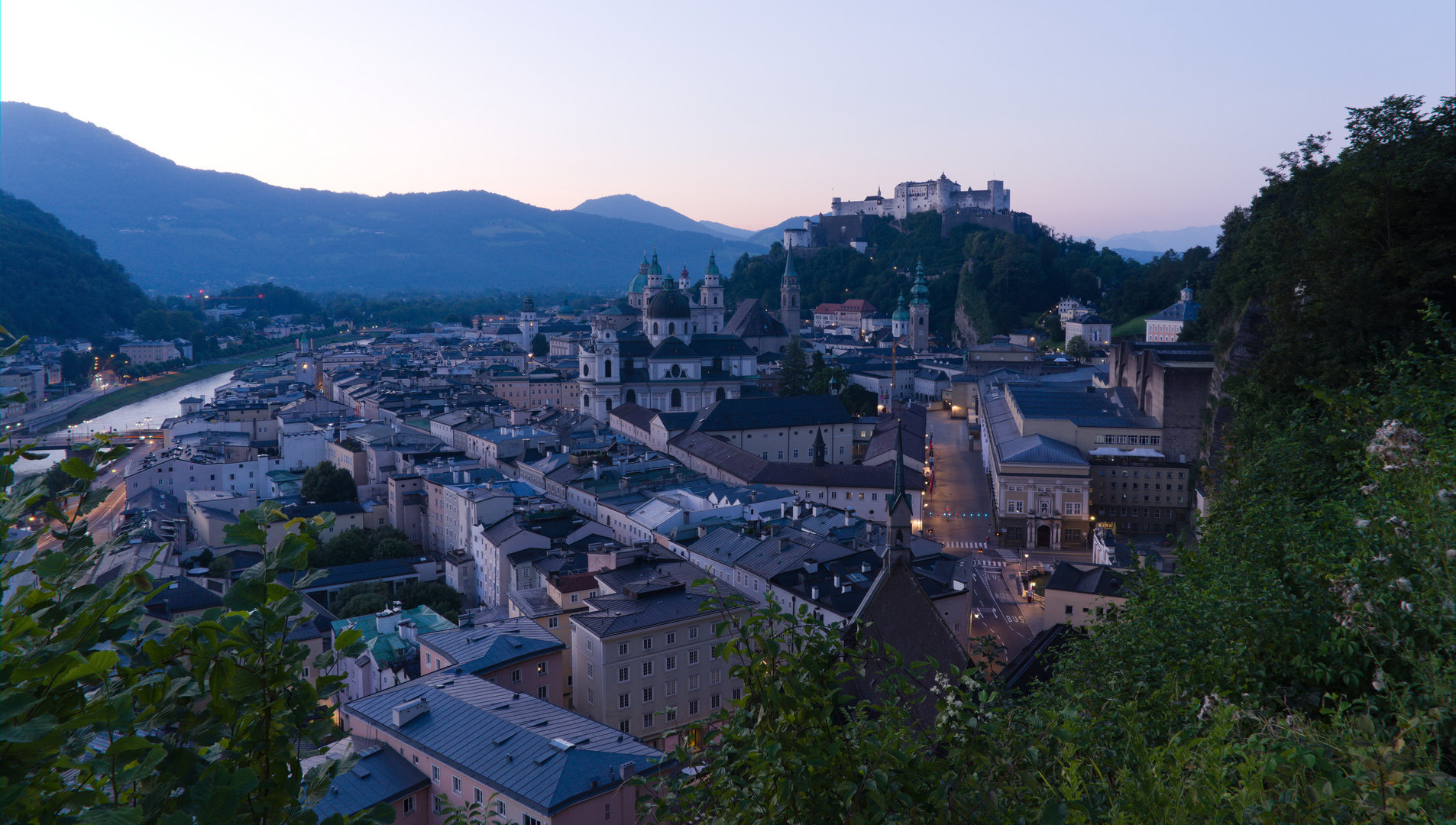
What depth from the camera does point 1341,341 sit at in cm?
1310

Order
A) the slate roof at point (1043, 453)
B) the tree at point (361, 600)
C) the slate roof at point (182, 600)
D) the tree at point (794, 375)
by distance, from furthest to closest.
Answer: the tree at point (794, 375)
the slate roof at point (1043, 453)
the tree at point (361, 600)
the slate roof at point (182, 600)

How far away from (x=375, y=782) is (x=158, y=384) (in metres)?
73.5

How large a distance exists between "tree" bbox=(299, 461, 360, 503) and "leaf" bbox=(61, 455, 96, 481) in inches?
1271

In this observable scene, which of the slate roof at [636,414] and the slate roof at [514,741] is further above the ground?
the slate roof at [636,414]

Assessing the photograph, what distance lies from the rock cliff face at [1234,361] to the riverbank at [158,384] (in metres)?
58.9

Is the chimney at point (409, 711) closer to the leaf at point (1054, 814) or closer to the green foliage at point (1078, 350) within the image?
the leaf at point (1054, 814)

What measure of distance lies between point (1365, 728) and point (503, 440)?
35.2 meters

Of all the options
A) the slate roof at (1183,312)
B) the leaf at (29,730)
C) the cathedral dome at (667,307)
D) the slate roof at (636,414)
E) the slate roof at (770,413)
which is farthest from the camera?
the cathedral dome at (667,307)

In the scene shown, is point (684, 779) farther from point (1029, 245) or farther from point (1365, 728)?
point (1029, 245)

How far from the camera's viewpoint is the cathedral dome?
51.0 meters

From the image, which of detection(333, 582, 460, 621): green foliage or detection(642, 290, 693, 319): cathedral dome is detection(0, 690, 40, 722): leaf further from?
detection(642, 290, 693, 319): cathedral dome

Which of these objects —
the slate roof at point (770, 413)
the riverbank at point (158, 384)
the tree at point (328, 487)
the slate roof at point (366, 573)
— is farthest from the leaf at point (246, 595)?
the riverbank at point (158, 384)

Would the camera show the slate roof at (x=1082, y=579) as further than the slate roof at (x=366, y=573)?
No

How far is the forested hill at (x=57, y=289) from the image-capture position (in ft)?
263
